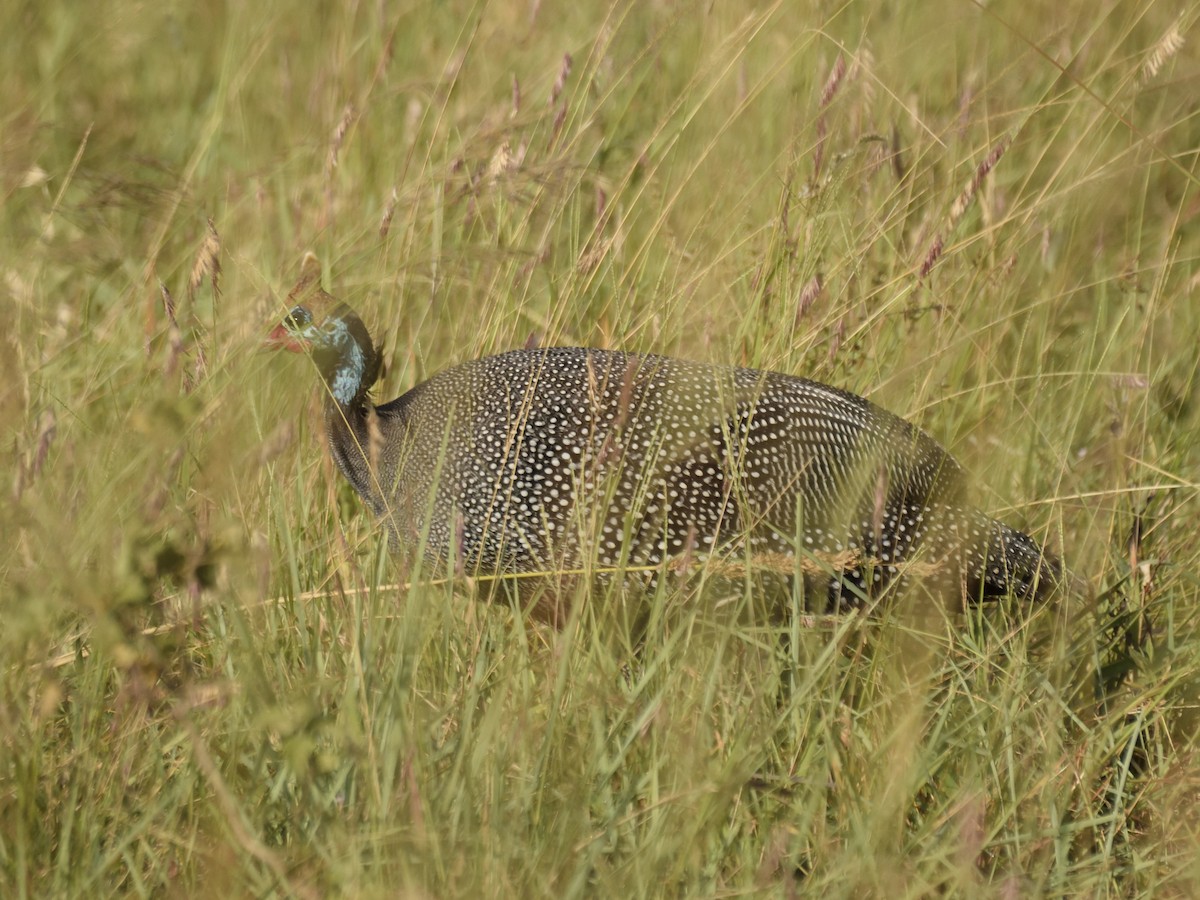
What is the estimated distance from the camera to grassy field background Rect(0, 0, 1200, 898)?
2107mm

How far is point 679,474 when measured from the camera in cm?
308

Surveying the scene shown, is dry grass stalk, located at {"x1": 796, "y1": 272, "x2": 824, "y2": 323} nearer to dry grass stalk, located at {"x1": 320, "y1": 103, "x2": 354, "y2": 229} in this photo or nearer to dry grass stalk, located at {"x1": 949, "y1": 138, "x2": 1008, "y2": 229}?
dry grass stalk, located at {"x1": 949, "y1": 138, "x2": 1008, "y2": 229}

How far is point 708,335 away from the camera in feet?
11.6

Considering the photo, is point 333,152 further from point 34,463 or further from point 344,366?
point 34,463

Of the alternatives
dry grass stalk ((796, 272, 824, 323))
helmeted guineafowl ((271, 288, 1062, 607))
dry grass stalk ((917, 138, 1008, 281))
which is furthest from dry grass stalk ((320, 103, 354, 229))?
dry grass stalk ((917, 138, 1008, 281))

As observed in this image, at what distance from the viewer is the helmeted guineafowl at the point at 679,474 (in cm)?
305

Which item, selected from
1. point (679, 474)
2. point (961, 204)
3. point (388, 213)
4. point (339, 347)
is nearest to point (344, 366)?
point (339, 347)

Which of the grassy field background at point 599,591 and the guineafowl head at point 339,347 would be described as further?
the guineafowl head at point 339,347

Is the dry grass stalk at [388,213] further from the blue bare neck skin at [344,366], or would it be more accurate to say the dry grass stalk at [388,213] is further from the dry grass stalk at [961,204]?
the dry grass stalk at [961,204]

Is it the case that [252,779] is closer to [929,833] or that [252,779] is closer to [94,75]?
[929,833]

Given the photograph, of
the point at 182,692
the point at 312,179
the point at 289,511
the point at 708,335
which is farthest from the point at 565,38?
the point at 182,692

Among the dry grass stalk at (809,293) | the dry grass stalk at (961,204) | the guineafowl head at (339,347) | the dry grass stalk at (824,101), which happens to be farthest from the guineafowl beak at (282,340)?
the dry grass stalk at (961,204)

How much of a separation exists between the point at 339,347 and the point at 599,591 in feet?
3.02

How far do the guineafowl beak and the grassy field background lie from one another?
12 centimetres
